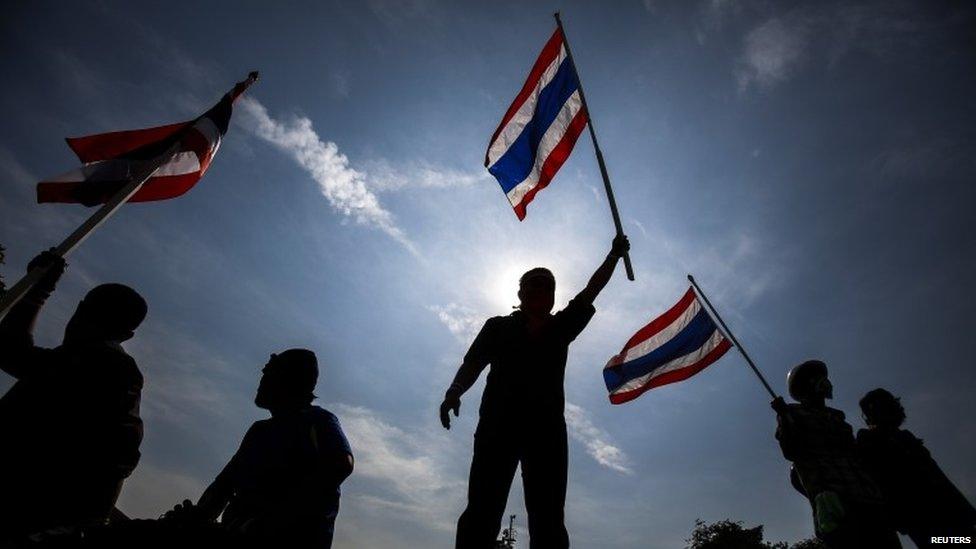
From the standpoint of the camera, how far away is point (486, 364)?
155 inches

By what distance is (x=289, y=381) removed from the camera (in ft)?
11.1

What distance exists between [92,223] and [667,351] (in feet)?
22.8

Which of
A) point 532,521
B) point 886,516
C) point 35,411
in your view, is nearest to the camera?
point 35,411

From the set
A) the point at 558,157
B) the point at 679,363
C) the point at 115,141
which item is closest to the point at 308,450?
the point at 115,141

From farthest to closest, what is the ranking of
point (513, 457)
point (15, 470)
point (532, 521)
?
point (513, 457), point (532, 521), point (15, 470)

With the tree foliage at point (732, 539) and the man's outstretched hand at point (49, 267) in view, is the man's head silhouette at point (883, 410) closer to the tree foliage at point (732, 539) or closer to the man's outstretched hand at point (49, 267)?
the man's outstretched hand at point (49, 267)

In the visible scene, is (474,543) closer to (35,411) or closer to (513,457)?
(513,457)

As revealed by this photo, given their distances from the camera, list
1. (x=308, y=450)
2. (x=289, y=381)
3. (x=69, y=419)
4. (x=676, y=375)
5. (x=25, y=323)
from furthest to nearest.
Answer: (x=676, y=375) → (x=289, y=381) → (x=308, y=450) → (x=25, y=323) → (x=69, y=419)

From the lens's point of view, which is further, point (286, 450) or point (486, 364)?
point (486, 364)

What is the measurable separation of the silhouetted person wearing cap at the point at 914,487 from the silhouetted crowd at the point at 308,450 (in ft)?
0.04

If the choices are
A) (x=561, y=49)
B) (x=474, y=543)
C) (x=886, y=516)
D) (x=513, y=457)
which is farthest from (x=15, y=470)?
(x=561, y=49)

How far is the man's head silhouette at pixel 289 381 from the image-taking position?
339 centimetres

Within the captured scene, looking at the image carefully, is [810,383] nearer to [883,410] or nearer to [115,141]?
[883,410]

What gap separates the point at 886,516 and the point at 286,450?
456 centimetres
